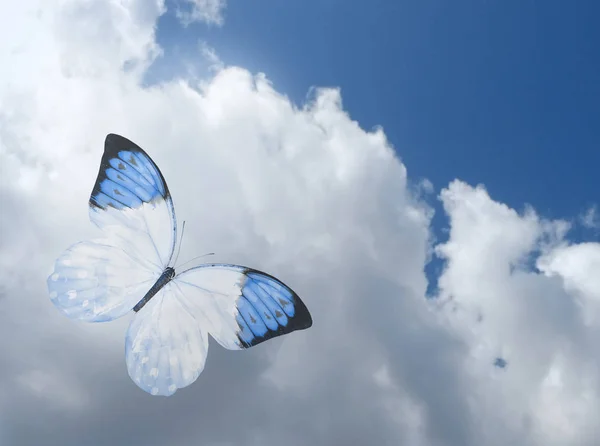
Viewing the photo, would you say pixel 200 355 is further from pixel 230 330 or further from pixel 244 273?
pixel 244 273

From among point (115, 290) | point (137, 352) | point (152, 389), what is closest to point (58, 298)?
point (115, 290)

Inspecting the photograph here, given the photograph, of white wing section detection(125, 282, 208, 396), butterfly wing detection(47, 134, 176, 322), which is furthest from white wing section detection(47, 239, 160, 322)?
white wing section detection(125, 282, 208, 396)

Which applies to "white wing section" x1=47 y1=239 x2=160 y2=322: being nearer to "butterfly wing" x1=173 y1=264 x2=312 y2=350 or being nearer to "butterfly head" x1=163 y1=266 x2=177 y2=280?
"butterfly head" x1=163 y1=266 x2=177 y2=280

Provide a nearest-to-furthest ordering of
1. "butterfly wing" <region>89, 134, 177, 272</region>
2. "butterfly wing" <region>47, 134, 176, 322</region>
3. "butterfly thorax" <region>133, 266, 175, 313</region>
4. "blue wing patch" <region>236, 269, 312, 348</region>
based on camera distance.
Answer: "blue wing patch" <region>236, 269, 312, 348</region> < "butterfly wing" <region>47, 134, 176, 322</region> < "butterfly thorax" <region>133, 266, 175, 313</region> < "butterfly wing" <region>89, 134, 177, 272</region>

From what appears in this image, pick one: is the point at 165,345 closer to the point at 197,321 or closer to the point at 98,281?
the point at 197,321

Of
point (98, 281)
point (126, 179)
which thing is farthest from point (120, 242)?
point (126, 179)

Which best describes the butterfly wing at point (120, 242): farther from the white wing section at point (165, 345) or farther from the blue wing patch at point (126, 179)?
the white wing section at point (165, 345)

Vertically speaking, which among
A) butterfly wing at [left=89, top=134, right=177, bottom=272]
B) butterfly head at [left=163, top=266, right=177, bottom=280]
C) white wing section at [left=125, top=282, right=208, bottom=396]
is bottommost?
white wing section at [left=125, top=282, right=208, bottom=396]
